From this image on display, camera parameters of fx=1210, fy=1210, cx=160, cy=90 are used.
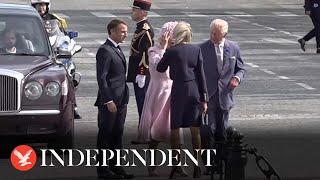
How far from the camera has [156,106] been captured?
13742 mm

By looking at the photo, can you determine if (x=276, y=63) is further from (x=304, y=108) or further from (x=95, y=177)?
(x=95, y=177)

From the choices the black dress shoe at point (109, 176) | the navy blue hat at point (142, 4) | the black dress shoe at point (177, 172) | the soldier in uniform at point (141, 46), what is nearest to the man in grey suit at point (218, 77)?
the black dress shoe at point (177, 172)

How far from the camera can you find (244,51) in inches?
1090

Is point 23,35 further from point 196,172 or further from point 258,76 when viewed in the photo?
point 258,76

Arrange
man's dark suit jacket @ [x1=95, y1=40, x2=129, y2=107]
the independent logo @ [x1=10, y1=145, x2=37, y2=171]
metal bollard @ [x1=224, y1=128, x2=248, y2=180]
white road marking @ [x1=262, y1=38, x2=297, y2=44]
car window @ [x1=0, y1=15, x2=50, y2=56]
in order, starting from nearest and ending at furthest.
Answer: metal bollard @ [x1=224, y1=128, x2=248, y2=180]
man's dark suit jacket @ [x1=95, y1=40, x2=129, y2=107]
the independent logo @ [x1=10, y1=145, x2=37, y2=171]
car window @ [x1=0, y1=15, x2=50, y2=56]
white road marking @ [x1=262, y1=38, x2=297, y2=44]

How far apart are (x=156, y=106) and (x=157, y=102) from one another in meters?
0.05

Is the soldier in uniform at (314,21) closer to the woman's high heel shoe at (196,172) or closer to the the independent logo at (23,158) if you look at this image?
the the independent logo at (23,158)

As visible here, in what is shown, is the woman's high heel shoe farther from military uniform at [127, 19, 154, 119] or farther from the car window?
the car window

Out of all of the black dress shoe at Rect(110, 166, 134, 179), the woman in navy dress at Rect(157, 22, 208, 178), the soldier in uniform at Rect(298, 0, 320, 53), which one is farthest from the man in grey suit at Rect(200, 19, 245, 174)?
the soldier in uniform at Rect(298, 0, 320, 53)

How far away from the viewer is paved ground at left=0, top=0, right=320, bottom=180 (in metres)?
14.5

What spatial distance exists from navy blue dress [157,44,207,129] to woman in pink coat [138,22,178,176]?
40 centimetres

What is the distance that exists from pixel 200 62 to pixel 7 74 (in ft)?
7.44

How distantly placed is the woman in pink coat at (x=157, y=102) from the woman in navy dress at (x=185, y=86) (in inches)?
14.7

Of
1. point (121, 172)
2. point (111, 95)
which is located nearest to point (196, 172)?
point (121, 172)
